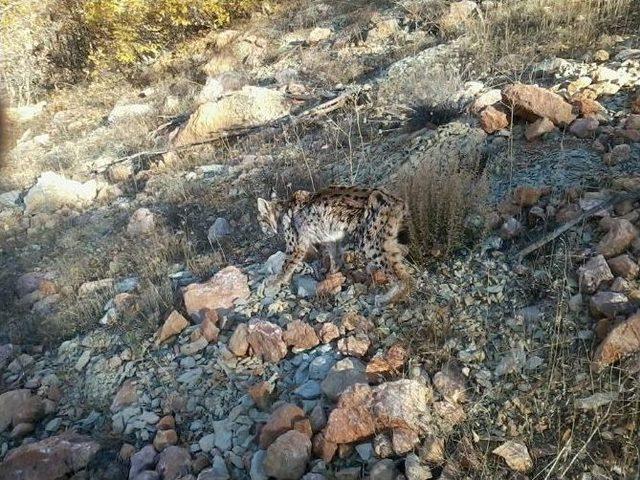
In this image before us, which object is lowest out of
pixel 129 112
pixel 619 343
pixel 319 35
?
pixel 129 112

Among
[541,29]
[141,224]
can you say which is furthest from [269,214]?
[541,29]

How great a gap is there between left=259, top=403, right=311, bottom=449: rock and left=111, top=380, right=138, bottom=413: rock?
5.01 ft

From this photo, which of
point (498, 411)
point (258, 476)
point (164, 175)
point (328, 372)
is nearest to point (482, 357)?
point (498, 411)

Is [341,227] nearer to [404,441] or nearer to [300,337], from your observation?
[300,337]

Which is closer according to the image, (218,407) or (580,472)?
(580,472)

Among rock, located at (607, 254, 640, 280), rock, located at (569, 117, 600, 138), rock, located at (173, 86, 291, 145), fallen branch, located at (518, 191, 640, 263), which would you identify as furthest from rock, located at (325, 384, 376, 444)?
rock, located at (173, 86, 291, 145)

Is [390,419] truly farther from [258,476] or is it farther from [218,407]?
[218,407]

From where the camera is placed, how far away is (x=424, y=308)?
14.6 ft

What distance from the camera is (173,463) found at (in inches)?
155

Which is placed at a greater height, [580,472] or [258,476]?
[580,472]

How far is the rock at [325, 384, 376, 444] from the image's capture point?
356 cm

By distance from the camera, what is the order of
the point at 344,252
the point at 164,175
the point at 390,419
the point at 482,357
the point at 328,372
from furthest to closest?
1. the point at 164,175
2. the point at 344,252
3. the point at 328,372
4. the point at 482,357
5. the point at 390,419

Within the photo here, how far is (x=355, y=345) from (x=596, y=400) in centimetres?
178

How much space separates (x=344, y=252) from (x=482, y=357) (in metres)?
2.09
